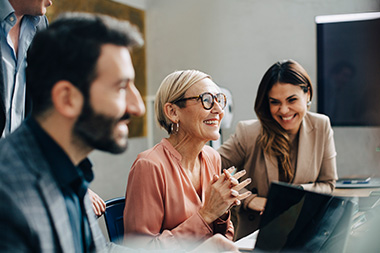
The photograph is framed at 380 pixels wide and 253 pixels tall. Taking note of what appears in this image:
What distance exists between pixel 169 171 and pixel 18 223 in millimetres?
840

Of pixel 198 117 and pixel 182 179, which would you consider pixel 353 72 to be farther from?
pixel 182 179

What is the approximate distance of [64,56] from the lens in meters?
0.74

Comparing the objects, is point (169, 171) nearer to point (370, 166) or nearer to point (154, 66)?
point (370, 166)

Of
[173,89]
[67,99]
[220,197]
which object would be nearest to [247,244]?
[220,197]

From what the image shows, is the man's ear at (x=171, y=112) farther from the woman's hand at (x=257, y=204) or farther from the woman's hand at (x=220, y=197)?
the woman's hand at (x=257, y=204)

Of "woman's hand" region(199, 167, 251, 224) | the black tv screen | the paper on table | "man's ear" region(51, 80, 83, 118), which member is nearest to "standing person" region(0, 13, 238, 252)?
"man's ear" region(51, 80, 83, 118)

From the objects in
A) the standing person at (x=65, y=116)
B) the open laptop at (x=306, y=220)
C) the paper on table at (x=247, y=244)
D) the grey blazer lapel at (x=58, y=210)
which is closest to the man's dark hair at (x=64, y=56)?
the standing person at (x=65, y=116)

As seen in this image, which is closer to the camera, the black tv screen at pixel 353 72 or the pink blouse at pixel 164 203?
the pink blouse at pixel 164 203

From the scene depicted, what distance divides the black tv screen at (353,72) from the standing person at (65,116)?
2.74m

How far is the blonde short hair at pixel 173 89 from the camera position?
157 centimetres

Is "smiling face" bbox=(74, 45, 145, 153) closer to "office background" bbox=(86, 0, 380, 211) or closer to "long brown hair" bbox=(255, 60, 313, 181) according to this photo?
"long brown hair" bbox=(255, 60, 313, 181)

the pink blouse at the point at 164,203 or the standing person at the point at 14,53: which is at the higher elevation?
the standing person at the point at 14,53

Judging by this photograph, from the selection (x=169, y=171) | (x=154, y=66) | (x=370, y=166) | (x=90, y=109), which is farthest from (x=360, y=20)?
(x=90, y=109)

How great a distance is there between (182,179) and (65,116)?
817mm
